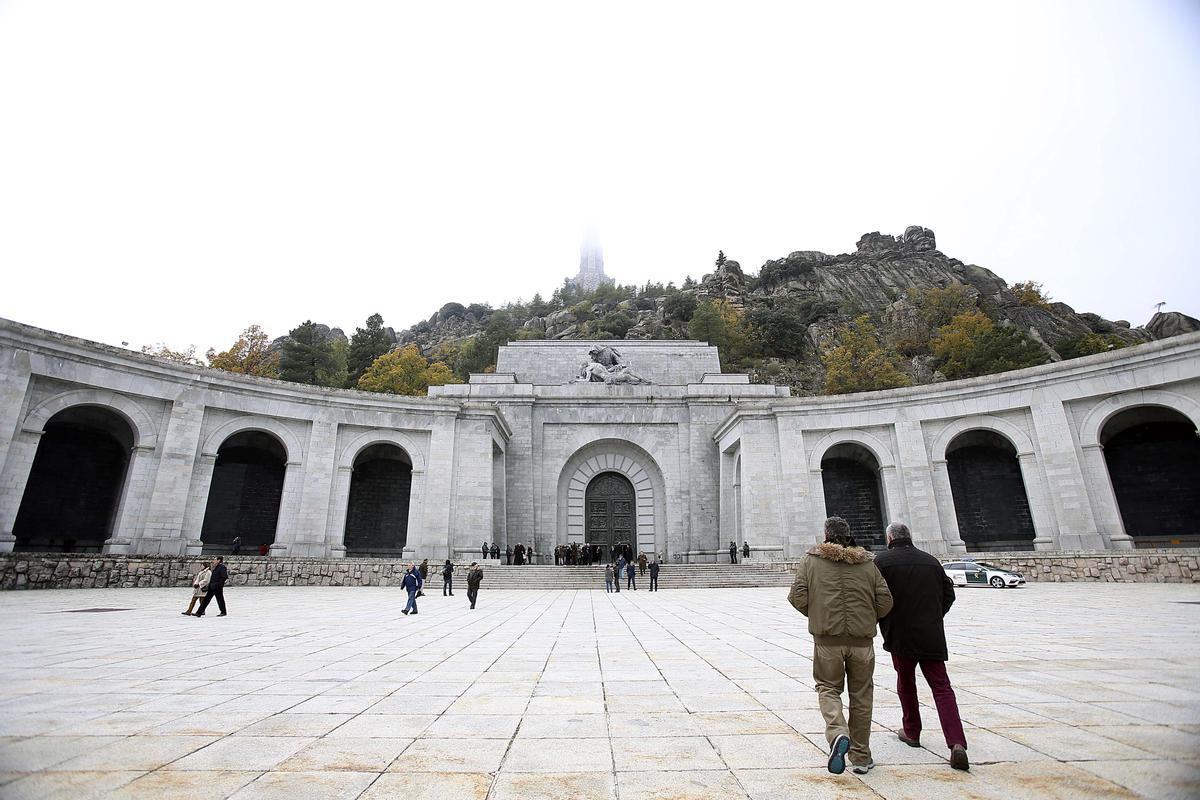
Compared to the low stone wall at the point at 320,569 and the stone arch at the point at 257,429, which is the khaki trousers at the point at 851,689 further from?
the stone arch at the point at 257,429

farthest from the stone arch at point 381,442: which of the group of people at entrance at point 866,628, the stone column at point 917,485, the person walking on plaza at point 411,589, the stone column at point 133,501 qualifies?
the group of people at entrance at point 866,628

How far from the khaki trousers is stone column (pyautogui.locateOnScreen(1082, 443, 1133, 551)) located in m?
23.0

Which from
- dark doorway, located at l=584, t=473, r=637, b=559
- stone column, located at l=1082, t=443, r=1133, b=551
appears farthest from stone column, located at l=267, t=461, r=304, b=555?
stone column, located at l=1082, t=443, r=1133, b=551

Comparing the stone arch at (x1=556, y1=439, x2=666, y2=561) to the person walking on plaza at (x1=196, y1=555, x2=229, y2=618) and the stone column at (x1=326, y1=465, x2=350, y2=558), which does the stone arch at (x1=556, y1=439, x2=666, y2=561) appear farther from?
the person walking on plaza at (x1=196, y1=555, x2=229, y2=618)

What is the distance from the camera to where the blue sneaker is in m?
3.50

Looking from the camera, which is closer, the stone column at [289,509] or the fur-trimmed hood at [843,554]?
the fur-trimmed hood at [843,554]

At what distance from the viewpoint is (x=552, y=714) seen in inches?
191

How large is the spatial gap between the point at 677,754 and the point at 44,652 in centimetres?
819

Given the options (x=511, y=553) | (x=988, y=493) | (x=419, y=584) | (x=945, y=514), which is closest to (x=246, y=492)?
(x=511, y=553)

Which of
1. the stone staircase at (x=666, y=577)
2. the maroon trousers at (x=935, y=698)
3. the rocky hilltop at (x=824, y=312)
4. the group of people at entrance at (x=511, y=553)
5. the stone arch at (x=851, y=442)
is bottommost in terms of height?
the maroon trousers at (x=935, y=698)

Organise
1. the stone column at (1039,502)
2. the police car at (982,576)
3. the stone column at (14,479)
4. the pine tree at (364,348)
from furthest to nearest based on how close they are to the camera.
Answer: the pine tree at (364,348)
the stone column at (1039,502)
the police car at (982,576)
the stone column at (14,479)

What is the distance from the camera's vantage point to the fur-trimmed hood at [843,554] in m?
4.08

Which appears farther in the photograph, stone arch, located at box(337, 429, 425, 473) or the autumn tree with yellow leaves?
the autumn tree with yellow leaves

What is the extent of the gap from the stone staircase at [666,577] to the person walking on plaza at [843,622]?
60.5ft
